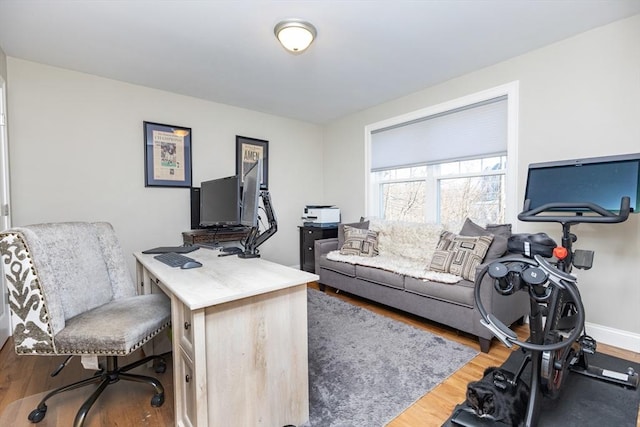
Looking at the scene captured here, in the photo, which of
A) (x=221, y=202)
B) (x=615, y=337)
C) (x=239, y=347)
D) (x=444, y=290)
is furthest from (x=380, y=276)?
(x=239, y=347)

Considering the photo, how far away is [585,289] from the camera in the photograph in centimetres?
234

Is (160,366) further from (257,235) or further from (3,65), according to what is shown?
(3,65)

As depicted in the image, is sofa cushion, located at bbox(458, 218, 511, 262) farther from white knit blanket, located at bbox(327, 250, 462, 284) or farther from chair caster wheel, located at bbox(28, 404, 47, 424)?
chair caster wheel, located at bbox(28, 404, 47, 424)

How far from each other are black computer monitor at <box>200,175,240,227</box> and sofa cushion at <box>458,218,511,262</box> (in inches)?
81.9

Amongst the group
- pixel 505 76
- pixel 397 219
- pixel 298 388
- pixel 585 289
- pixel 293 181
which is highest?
pixel 505 76

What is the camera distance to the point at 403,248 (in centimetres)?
333

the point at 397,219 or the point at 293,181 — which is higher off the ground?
the point at 293,181

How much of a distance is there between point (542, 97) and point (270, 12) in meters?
2.37

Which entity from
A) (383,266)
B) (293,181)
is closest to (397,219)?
(383,266)

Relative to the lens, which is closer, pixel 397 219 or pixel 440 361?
pixel 440 361

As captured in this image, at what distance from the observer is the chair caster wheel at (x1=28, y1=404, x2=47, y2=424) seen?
1420 mm

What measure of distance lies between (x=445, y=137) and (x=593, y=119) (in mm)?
1239

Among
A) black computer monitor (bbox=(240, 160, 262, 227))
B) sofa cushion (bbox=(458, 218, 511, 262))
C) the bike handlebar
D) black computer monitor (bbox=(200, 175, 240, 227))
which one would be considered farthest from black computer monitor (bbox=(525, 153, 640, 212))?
black computer monitor (bbox=(200, 175, 240, 227))

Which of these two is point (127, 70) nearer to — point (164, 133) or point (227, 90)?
point (164, 133)
